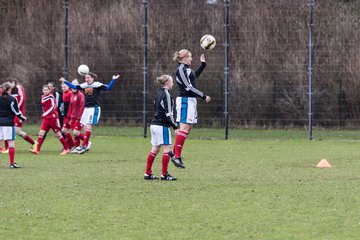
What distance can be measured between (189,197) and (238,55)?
1711 centimetres

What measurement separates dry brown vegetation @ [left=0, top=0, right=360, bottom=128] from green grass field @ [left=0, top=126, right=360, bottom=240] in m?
7.07

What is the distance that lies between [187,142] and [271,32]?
5634 millimetres

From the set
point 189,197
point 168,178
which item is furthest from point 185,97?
point 189,197

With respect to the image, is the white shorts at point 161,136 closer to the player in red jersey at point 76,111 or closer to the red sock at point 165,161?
the red sock at point 165,161

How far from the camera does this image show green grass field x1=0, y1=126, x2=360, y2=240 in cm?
881

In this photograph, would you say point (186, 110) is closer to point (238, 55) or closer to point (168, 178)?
point (168, 178)

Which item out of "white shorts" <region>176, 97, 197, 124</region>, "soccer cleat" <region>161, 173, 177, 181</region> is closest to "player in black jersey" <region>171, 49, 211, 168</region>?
"white shorts" <region>176, 97, 197, 124</region>

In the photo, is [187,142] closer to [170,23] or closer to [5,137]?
[170,23]

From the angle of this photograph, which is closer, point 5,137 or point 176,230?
point 176,230

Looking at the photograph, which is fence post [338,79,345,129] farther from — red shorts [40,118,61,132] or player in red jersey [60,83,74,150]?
red shorts [40,118,61,132]

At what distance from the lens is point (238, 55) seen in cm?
2811

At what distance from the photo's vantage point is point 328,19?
2734 cm

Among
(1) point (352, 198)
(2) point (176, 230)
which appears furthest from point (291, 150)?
(2) point (176, 230)

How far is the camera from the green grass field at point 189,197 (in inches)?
347
